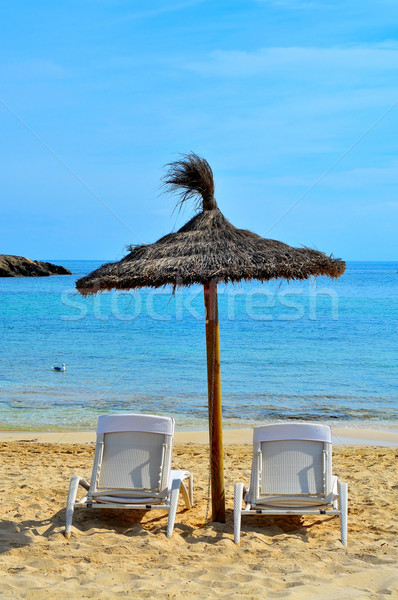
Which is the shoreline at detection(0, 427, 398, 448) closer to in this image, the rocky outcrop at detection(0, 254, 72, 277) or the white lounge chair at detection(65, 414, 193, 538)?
the white lounge chair at detection(65, 414, 193, 538)

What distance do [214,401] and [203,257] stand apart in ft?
3.83

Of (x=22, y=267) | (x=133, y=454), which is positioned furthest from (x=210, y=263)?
(x=22, y=267)

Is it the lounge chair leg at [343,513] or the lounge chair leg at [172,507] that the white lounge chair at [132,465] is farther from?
the lounge chair leg at [343,513]

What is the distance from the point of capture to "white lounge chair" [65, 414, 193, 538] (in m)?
4.51

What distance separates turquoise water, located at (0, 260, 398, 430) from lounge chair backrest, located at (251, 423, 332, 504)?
115 cm

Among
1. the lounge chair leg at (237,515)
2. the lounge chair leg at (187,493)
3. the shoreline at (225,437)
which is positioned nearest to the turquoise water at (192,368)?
the shoreline at (225,437)

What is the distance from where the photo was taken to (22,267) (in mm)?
67562

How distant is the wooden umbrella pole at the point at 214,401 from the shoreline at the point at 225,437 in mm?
4316

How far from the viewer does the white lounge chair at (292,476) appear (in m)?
4.38

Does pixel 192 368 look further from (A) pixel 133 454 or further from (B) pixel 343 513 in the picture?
(B) pixel 343 513

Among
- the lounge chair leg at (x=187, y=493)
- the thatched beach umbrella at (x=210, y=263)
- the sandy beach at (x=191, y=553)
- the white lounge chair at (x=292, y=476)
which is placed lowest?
the sandy beach at (x=191, y=553)

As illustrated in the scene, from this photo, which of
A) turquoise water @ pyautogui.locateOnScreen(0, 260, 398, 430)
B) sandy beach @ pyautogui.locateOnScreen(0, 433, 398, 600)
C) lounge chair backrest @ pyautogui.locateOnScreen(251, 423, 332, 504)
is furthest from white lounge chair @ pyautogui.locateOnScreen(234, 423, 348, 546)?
turquoise water @ pyautogui.locateOnScreen(0, 260, 398, 430)

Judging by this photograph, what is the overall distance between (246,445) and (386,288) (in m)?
51.0

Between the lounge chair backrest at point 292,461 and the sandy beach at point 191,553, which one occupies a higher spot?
the lounge chair backrest at point 292,461
